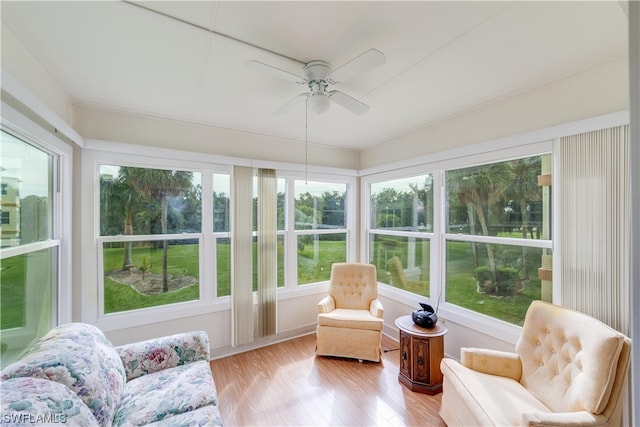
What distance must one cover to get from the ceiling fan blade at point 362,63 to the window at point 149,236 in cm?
215

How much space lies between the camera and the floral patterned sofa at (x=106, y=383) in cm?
115

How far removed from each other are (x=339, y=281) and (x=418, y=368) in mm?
1357

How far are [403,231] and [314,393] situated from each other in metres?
2.15

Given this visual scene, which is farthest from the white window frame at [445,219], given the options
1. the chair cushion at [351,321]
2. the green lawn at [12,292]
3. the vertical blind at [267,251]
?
the green lawn at [12,292]

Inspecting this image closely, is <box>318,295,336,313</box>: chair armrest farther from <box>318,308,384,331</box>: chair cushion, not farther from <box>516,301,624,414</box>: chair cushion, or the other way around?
<box>516,301,624,414</box>: chair cushion

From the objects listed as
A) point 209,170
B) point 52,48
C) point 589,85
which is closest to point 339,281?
point 209,170

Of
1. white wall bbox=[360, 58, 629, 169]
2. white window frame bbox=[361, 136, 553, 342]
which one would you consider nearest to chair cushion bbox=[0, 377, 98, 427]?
white window frame bbox=[361, 136, 553, 342]

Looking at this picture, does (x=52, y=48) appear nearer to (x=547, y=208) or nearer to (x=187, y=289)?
(x=187, y=289)

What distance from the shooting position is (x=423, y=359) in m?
2.41

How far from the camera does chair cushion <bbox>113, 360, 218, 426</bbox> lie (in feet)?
5.06

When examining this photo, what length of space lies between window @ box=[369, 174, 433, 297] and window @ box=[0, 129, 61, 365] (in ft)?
11.6

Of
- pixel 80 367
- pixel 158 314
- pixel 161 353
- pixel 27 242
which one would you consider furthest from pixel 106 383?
pixel 158 314

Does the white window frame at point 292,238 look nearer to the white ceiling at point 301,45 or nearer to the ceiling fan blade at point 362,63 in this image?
the white ceiling at point 301,45

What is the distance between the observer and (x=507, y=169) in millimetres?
2465
